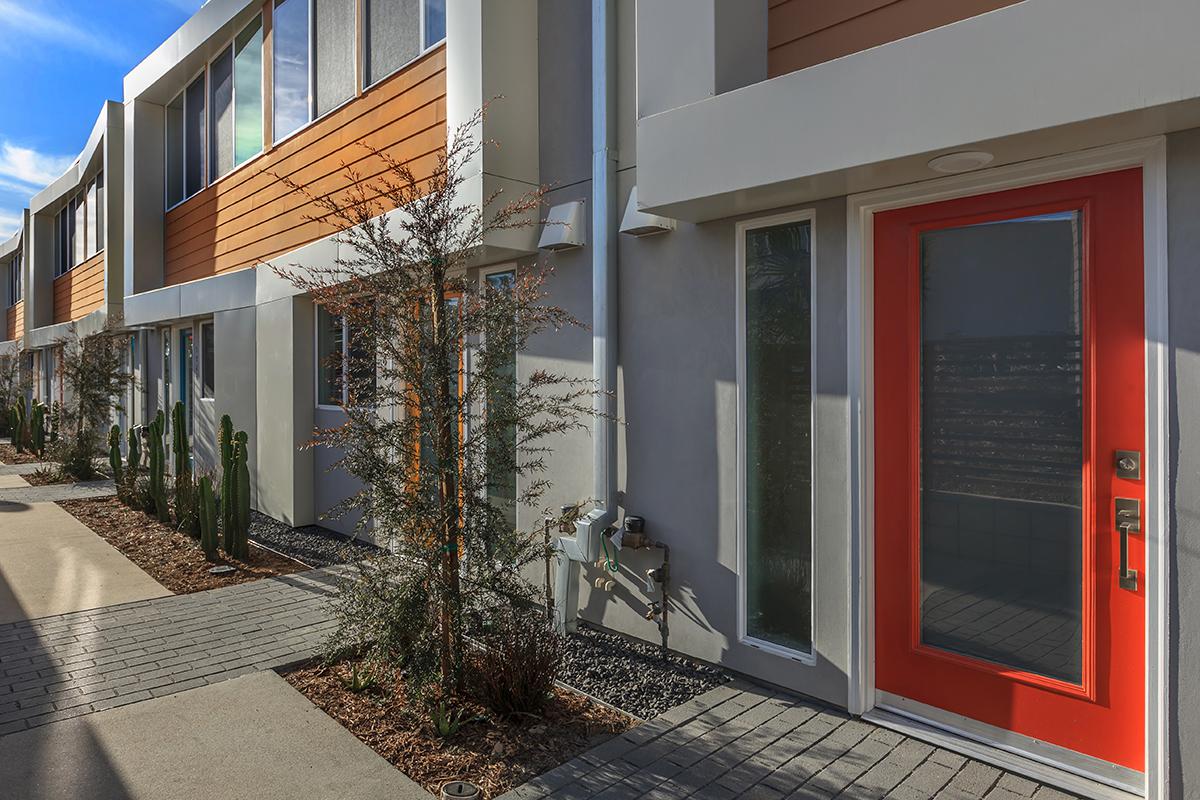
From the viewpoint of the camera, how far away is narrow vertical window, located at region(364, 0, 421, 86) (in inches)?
256

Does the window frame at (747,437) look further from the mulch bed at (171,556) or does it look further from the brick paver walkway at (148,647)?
the mulch bed at (171,556)

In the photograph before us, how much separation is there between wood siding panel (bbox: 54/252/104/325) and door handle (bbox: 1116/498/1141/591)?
16.3 metres

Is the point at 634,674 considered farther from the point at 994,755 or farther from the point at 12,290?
the point at 12,290

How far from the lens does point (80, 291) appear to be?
16812 mm

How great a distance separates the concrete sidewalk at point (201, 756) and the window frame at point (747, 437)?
1992mm

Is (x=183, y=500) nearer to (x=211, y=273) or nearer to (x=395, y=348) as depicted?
(x=211, y=273)

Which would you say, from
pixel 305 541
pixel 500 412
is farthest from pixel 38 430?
pixel 500 412

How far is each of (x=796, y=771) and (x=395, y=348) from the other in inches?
107

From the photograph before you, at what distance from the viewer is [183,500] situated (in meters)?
7.62

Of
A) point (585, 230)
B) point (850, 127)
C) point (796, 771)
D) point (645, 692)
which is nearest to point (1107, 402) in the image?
point (850, 127)

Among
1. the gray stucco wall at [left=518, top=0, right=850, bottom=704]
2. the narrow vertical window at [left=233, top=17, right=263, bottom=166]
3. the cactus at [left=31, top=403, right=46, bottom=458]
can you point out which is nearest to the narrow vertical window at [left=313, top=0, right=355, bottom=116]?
the narrow vertical window at [left=233, top=17, right=263, bottom=166]

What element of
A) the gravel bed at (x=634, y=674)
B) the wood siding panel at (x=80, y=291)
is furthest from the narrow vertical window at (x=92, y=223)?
the gravel bed at (x=634, y=674)

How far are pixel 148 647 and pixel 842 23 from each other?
541 cm

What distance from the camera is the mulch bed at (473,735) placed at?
126 inches
